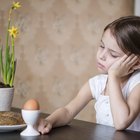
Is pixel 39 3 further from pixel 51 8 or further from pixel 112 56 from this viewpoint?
pixel 112 56

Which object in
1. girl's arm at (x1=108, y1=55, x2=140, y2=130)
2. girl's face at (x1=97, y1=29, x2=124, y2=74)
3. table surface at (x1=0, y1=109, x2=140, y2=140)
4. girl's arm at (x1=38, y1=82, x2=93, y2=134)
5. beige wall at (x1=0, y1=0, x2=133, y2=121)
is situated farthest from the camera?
beige wall at (x1=0, y1=0, x2=133, y2=121)

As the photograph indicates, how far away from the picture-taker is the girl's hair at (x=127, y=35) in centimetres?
148

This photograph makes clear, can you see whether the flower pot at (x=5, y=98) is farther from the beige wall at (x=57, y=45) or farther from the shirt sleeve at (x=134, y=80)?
the beige wall at (x=57, y=45)

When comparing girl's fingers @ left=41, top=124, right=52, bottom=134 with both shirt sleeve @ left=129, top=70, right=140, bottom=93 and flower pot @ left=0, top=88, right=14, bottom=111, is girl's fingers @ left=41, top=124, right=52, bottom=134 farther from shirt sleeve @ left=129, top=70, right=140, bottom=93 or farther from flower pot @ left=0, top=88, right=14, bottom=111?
A: shirt sleeve @ left=129, top=70, right=140, bottom=93

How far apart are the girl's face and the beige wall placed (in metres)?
1.27

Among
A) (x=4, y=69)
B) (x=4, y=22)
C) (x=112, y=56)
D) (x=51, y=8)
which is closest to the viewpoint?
(x=112, y=56)

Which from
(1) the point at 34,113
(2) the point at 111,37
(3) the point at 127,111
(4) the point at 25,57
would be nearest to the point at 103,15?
(4) the point at 25,57

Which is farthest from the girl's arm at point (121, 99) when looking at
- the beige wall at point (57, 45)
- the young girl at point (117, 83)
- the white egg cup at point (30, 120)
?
the beige wall at point (57, 45)

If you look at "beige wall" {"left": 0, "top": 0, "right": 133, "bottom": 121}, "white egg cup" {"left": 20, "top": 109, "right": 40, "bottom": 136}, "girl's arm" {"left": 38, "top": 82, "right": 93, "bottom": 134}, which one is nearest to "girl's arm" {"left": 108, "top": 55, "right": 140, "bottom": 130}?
"girl's arm" {"left": 38, "top": 82, "right": 93, "bottom": 134}

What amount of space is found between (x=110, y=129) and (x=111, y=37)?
1.31ft

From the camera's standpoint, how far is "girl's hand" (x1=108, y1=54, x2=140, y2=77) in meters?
1.41

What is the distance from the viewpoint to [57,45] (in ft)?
10.0

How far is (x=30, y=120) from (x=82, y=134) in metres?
0.18

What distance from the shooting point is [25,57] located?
321 cm
